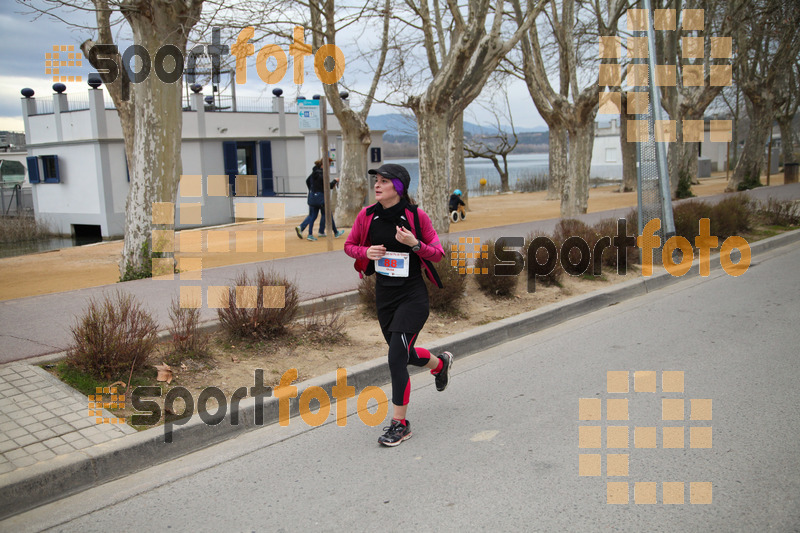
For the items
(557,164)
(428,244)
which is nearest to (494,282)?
(428,244)

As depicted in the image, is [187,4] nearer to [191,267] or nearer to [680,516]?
[191,267]

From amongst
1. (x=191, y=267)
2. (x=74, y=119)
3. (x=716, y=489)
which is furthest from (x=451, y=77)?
(x=74, y=119)

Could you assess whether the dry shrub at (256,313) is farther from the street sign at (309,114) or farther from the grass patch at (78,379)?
the street sign at (309,114)

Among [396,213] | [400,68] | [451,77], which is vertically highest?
[400,68]

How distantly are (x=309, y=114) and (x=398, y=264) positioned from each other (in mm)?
9970

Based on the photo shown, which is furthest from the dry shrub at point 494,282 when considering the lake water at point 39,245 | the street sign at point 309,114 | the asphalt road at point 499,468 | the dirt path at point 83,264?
the lake water at point 39,245

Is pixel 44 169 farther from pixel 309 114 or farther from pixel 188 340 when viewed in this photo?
pixel 188 340

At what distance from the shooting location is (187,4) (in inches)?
432

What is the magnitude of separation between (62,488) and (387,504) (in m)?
2.05

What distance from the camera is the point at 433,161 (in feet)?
51.7

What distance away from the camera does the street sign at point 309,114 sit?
559 inches

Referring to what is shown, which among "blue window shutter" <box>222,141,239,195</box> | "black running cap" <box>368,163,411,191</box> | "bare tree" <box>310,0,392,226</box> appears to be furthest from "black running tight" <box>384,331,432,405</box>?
"blue window shutter" <box>222,141,239,195</box>

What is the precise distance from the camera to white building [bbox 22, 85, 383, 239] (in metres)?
32.3

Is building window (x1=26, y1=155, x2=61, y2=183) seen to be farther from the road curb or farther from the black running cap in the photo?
the black running cap
